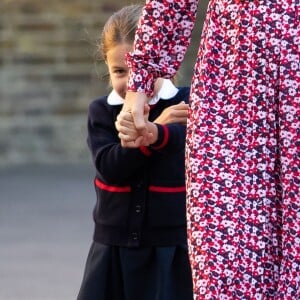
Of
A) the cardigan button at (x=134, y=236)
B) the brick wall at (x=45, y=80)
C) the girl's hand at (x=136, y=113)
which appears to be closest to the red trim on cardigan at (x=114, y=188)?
the cardigan button at (x=134, y=236)

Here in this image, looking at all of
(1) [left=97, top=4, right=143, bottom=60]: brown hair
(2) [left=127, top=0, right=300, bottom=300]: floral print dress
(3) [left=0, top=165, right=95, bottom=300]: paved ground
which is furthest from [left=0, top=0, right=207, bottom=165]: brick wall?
(2) [left=127, top=0, right=300, bottom=300]: floral print dress

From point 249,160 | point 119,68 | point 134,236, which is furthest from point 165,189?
point 249,160

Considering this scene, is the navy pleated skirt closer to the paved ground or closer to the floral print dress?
the floral print dress

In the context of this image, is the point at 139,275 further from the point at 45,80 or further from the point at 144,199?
the point at 45,80

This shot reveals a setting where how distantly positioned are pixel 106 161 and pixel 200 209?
32.5 inches

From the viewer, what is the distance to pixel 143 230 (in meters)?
4.31

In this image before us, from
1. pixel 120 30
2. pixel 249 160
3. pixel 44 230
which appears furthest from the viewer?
pixel 44 230

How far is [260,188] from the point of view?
3492mm

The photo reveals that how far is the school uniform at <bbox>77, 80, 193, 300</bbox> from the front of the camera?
4309mm

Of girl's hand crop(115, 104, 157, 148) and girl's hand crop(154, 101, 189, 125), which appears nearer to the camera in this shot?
girl's hand crop(115, 104, 157, 148)

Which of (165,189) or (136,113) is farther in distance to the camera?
(165,189)

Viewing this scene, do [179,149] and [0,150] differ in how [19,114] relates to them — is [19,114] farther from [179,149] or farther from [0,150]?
[179,149]

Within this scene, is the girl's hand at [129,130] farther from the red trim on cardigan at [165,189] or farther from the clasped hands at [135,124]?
the red trim on cardigan at [165,189]

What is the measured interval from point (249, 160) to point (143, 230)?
2.98ft
